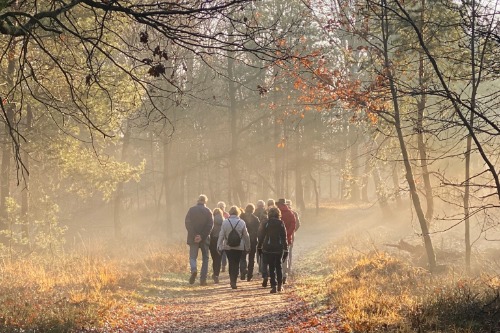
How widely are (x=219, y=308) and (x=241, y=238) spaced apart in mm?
2877

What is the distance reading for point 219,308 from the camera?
8.91 meters

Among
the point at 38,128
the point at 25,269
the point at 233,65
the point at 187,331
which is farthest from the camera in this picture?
the point at 233,65

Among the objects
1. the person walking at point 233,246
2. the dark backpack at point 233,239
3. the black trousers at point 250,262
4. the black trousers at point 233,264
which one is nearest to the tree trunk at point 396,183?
Result: the person walking at point 233,246

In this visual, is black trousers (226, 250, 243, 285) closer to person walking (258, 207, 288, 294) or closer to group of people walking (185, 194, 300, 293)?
group of people walking (185, 194, 300, 293)

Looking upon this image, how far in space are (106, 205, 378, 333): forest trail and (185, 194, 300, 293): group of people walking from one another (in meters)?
0.45

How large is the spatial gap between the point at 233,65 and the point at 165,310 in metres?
23.4

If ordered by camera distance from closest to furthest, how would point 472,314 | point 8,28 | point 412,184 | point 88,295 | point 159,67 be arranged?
point 159,67, point 8,28, point 472,314, point 88,295, point 412,184

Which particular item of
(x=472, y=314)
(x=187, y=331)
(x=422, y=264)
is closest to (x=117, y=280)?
(x=187, y=331)

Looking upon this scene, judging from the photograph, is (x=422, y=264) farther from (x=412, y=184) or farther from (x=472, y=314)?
(x=472, y=314)

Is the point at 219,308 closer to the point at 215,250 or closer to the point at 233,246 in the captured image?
the point at 233,246

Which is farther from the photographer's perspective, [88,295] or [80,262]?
[80,262]

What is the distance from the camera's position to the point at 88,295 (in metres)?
8.43

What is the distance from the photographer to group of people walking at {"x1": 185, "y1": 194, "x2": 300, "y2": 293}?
1090 cm

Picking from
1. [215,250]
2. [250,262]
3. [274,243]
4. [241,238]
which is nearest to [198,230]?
[215,250]
